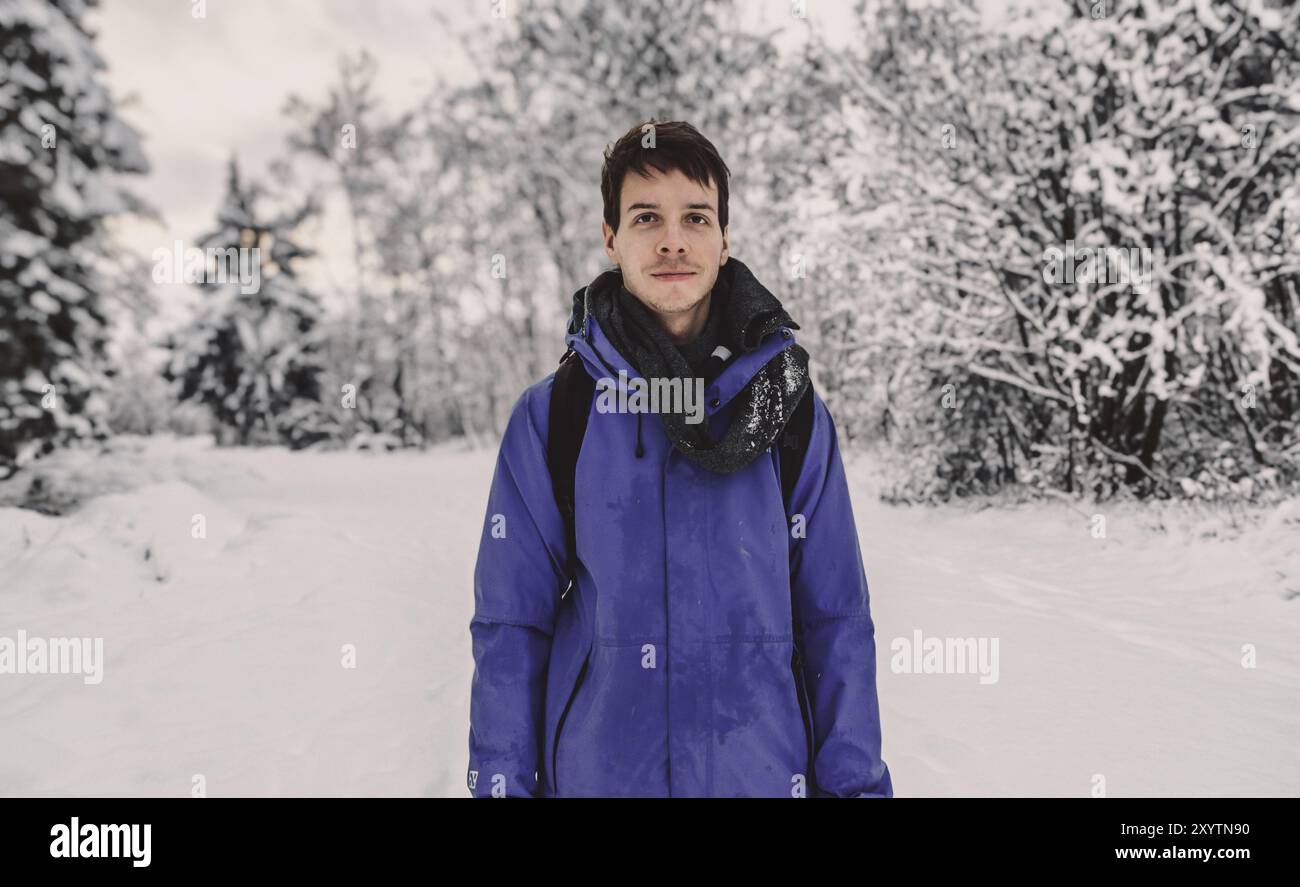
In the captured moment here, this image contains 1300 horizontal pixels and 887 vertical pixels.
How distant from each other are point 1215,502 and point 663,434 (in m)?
7.67

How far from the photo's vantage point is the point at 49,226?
30.0 feet

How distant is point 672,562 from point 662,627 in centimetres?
14

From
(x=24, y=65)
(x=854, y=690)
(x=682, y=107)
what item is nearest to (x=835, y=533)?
(x=854, y=690)

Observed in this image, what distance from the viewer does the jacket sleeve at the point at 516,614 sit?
174 centimetres

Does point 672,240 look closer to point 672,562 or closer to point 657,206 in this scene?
point 657,206

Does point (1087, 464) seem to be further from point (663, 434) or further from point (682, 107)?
point (682, 107)

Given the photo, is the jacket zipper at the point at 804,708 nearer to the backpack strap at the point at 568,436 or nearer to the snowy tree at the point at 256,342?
the backpack strap at the point at 568,436

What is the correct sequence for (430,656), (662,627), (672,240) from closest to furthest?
(662,627), (672,240), (430,656)

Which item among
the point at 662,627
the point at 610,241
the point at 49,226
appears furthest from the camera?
the point at 49,226

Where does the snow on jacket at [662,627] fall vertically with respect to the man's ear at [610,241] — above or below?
below

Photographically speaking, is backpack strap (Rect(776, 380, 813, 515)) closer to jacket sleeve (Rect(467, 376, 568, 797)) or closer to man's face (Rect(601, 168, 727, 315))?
man's face (Rect(601, 168, 727, 315))

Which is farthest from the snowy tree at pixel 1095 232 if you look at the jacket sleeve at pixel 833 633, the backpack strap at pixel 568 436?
the backpack strap at pixel 568 436

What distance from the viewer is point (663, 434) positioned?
5.82ft

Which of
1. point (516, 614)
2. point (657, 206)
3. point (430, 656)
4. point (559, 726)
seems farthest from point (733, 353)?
point (430, 656)
